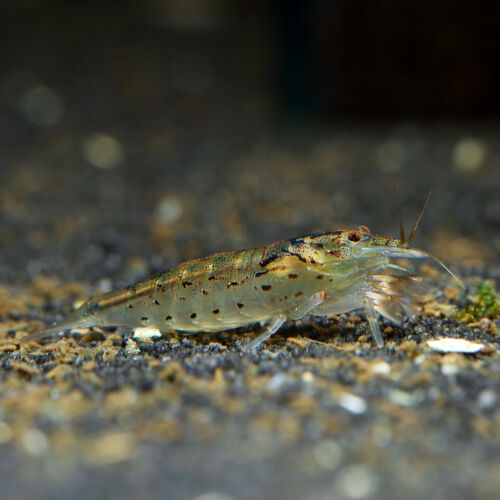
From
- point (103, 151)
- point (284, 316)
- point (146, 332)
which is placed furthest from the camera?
point (103, 151)

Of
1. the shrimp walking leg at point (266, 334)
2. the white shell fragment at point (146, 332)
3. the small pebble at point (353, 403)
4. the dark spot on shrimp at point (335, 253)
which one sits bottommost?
the white shell fragment at point (146, 332)

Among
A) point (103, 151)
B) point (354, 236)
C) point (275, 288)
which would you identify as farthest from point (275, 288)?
point (103, 151)

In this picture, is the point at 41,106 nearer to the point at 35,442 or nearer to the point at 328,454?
the point at 35,442

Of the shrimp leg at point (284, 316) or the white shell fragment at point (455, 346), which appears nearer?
the white shell fragment at point (455, 346)

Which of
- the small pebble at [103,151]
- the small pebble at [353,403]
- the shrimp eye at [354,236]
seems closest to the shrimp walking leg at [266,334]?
the shrimp eye at [354,236]

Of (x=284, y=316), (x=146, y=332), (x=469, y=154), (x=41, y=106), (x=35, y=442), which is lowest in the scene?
(x=146, y=332)

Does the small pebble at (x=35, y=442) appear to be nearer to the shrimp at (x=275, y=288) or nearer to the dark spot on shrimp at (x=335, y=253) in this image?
the shrimp at (x=275, y=288)

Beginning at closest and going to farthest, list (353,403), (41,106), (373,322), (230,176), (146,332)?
(353,403) → (373,322) → (146,332) → (230,176) → (41,106)
